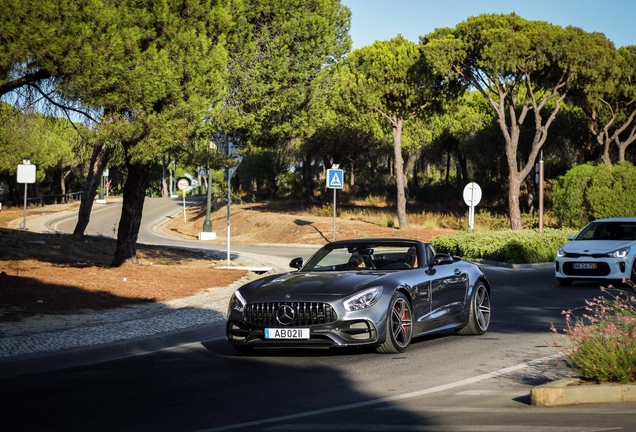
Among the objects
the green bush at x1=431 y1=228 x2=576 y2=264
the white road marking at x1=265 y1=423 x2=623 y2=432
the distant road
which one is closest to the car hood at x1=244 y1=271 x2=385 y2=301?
the white road marking at x1=265 y1=423 x2=623 y2=432

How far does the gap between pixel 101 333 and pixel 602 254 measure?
40.9 feet

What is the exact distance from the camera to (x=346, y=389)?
8.71 meters

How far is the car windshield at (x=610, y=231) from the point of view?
22.0 m

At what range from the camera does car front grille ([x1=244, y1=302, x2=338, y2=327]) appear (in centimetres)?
1037

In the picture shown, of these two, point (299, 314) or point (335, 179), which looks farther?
point (335, 179)

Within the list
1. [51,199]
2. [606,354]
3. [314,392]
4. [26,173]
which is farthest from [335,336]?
[51,199]

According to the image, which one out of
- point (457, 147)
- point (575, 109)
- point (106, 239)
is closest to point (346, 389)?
point (106, 239)

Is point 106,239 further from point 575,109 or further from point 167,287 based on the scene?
point 575,109

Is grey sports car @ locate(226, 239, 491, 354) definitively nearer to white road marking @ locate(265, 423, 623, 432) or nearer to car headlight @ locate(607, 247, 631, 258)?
white road marking @ locate(265, 423, 623, 432)

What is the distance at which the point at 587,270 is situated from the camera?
70.3 ft

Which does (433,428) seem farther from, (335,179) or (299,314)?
(335,179)

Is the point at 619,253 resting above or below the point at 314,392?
above

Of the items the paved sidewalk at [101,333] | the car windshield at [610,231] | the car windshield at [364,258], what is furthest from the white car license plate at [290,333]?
the car windshield at [610,231]

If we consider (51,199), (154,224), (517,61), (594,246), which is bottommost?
(154,224)
